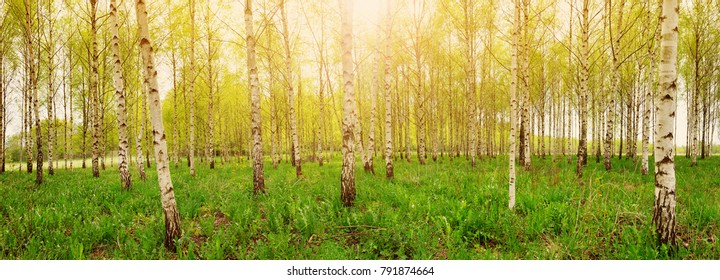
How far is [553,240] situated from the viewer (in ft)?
13.3

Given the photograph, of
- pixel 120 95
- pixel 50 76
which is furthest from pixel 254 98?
pixel 50 76

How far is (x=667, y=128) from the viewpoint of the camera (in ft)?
10.8

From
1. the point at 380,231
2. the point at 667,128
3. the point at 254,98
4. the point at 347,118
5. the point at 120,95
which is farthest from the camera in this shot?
the point at 120,95

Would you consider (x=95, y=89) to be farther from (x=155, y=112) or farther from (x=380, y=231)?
(x=380, y=231)

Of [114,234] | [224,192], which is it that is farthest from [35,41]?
[114,234]

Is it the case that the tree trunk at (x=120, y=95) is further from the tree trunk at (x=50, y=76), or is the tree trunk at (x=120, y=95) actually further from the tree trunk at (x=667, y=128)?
the tree trunk at (x=667, y=128)

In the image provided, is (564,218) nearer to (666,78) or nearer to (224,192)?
(666,78)

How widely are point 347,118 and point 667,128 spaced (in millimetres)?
4143

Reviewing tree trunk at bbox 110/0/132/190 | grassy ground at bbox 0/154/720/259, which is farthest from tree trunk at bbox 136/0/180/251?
tree trunk at bbox 110/0/132/190

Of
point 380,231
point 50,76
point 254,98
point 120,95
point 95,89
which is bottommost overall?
point 380,231

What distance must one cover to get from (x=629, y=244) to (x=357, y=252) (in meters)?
3.16

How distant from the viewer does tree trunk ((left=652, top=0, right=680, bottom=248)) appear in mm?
3250

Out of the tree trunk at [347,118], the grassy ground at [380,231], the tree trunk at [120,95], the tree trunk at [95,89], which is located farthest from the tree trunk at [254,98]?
the tree trunk at [95,89]

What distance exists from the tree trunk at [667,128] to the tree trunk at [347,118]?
398 cm
